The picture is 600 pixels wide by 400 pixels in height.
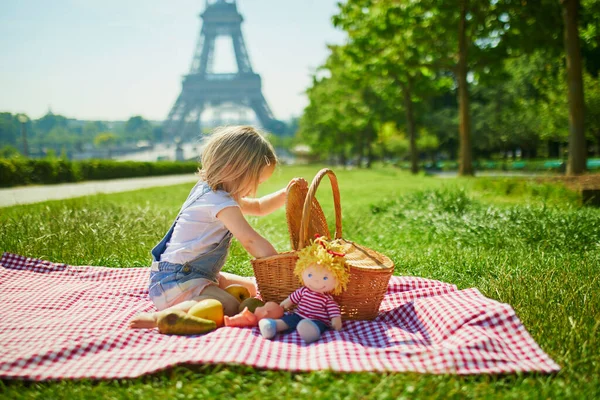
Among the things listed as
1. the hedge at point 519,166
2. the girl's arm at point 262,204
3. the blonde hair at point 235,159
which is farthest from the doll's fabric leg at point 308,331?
the hedge at point 519,166

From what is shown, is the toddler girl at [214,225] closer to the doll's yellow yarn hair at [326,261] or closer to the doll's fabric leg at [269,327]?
the doll's yellow yarn hair at [326,261]

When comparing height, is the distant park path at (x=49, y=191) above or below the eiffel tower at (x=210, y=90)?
below

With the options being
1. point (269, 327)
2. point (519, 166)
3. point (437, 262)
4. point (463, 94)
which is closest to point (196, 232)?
point (269, 327)

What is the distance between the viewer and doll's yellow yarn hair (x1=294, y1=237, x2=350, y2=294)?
8.09ft

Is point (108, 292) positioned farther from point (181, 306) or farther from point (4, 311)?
point (181, 306)

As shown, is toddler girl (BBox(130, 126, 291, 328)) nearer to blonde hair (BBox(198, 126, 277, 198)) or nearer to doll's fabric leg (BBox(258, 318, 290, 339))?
blonde hair (BBox(198, 126, 277, 198))

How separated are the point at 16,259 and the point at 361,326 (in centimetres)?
282

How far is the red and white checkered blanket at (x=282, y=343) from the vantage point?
2.00 meters

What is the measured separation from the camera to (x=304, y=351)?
7.18ft

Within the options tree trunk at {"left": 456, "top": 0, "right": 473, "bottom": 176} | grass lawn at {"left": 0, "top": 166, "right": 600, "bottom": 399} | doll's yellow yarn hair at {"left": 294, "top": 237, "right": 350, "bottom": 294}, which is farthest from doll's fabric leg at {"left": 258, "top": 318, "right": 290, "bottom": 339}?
tree trunk at {"left": 456, "top": 0, "right": 473, "bottom": 176}

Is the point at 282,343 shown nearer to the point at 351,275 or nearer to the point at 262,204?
the point at 351,275

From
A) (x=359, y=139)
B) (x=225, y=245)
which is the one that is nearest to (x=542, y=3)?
(x=225, y=245)

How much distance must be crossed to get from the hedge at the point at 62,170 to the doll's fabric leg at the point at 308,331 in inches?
561

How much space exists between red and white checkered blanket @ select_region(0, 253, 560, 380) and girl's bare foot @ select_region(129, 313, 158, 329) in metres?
Answer: 0.07
